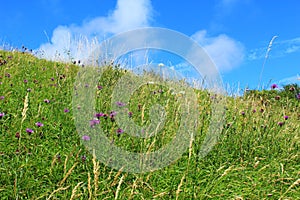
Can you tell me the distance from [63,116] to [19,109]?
617mm

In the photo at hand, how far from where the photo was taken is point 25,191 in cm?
292

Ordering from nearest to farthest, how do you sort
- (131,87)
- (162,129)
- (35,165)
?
1. (35,165)
2. (162,129)
3. (131,87)

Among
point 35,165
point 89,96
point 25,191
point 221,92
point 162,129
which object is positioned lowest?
point 25,191

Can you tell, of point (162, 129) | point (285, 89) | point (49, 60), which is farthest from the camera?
point (285, 89)

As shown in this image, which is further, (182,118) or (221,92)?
(221,92)

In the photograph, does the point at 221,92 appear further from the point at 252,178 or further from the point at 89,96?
the point at 252,178

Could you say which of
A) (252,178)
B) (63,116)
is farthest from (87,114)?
(252,178)

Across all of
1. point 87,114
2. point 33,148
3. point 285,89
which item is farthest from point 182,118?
point 285,89

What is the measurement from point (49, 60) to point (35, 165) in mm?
7413

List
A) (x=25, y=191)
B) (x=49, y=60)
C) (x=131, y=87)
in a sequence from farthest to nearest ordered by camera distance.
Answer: (x=49, y=60), (x=131, y=87), (x=25, y=191)

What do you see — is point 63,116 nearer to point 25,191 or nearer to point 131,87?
point 25,191

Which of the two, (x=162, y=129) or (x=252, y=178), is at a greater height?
(x=162, y=129)

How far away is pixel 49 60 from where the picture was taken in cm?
1032

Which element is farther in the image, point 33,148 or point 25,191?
point 33,148
